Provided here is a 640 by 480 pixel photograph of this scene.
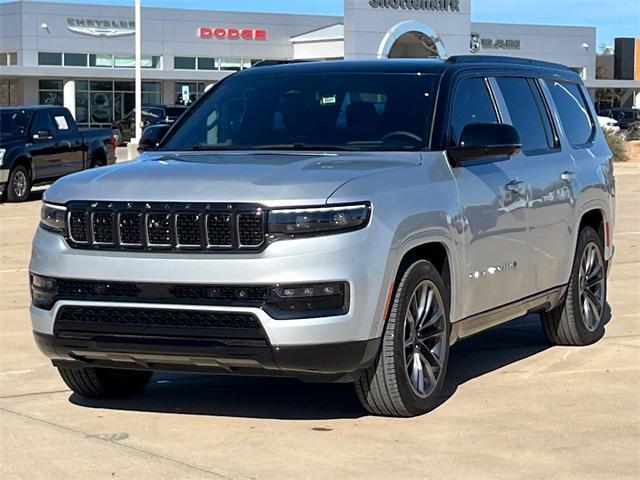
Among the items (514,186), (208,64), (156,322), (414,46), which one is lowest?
(156,322)

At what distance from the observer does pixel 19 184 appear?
2289 centimetres

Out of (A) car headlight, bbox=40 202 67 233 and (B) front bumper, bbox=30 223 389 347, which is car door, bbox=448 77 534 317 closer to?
(B) front bumper, bbox=30 223 389 347

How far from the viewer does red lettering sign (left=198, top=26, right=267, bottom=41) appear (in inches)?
2630

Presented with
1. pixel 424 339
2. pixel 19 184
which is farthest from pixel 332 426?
pixel 19 184

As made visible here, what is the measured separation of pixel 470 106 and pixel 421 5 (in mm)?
48684

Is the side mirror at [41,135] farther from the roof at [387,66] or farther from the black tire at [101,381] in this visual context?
the black tire at [101,381]

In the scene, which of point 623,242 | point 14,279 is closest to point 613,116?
point 623,242

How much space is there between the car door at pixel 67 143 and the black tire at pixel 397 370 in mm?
18374

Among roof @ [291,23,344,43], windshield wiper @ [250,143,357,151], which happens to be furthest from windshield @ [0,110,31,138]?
roof @ [291,23,344,43]

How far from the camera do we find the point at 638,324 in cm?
971

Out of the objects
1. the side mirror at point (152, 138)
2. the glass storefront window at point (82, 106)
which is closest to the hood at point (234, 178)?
the side mirror at point (152, 138)

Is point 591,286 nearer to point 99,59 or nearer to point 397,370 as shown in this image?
point 397,370

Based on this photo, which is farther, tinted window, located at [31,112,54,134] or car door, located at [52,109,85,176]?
car door, located at [52,109,85,176]

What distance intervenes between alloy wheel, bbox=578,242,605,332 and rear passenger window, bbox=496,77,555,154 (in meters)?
0.93
